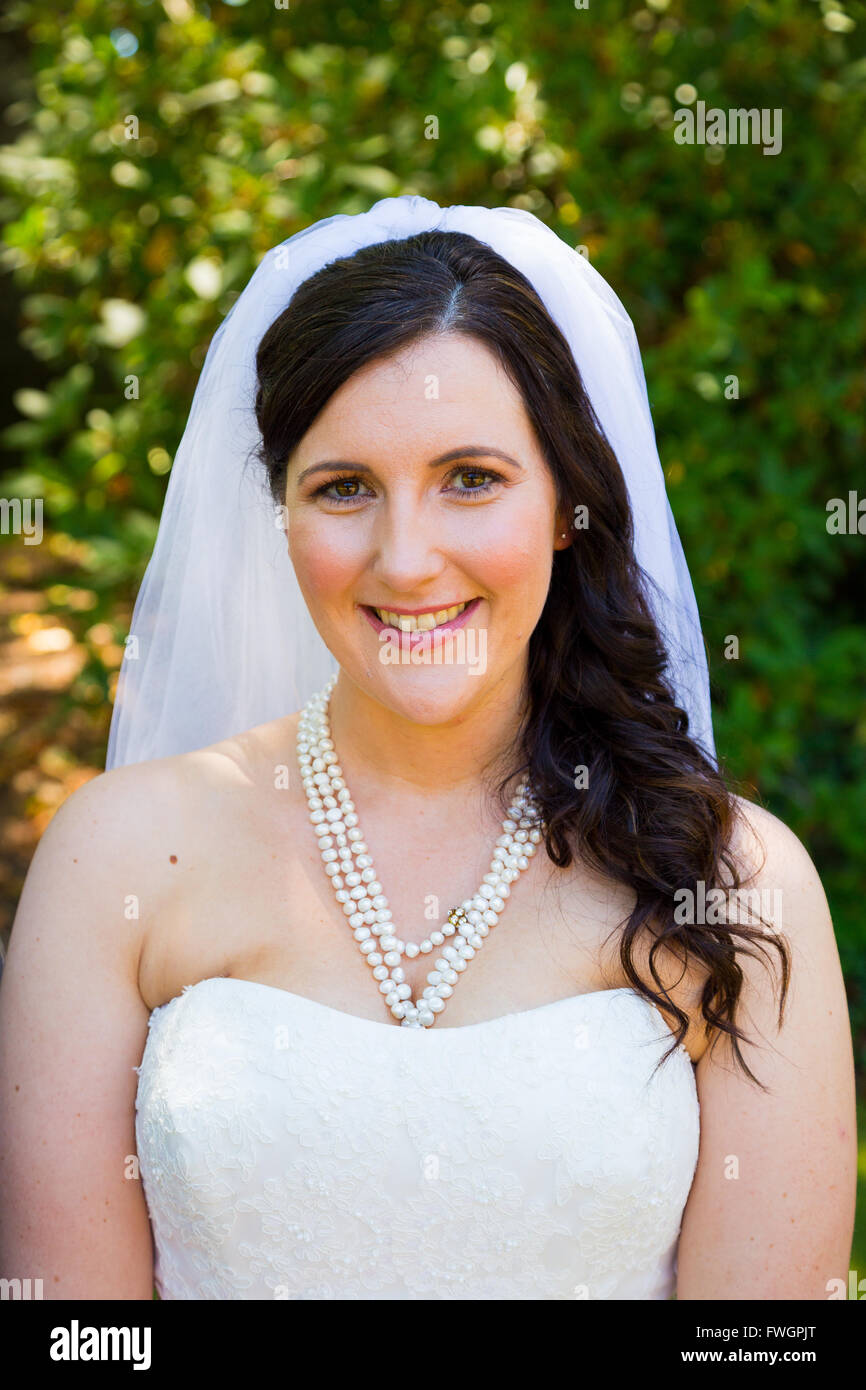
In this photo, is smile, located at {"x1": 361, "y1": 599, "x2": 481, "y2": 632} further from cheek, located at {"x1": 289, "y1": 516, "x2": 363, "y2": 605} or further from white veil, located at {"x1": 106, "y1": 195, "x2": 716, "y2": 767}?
white veil, located at {"x1": 106, "y1": 195, "x2": 716, "y2": 767}

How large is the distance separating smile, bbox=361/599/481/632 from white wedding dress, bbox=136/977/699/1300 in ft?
1.94

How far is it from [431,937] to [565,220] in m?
2.49

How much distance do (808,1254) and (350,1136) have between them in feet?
2.42

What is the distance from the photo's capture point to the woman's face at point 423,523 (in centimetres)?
201

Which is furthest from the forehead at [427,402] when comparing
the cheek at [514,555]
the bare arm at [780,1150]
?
the bare arm at [780,1150]

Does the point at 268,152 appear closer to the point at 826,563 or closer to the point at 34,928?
the point at 826,563

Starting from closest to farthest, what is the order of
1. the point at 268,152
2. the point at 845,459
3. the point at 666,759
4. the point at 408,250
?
the point at 408,250
the point at 666,759
the point at 268,152
the point at 845,459

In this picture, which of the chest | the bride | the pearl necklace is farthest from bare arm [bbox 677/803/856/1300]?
the pearl necklace

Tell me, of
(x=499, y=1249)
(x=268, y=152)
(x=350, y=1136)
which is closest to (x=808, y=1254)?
(x=499, y=1249)

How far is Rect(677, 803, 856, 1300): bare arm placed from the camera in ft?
6.89

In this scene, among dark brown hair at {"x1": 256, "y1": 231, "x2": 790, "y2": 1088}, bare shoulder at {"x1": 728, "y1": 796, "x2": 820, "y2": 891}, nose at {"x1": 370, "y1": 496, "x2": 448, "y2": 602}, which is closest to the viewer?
nose at {"x1": 370, "y1": 496, "x2": 448, "y2": 602}

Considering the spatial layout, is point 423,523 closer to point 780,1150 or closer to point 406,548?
point 406,548

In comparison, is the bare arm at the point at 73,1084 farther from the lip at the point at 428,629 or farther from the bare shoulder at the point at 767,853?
the bare shoulder at the point at 767,853

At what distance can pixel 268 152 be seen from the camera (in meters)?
3.88
